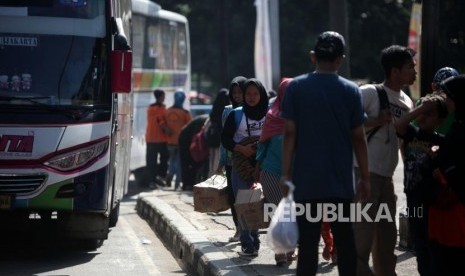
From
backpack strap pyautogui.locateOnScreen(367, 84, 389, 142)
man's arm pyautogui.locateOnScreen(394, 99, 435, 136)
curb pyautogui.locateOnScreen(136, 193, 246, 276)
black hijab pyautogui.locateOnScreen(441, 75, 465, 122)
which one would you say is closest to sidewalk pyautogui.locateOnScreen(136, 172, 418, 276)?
curb pyautogui.locateOnScreen(136, 193, 246, 276)

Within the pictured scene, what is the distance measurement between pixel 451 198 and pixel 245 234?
347 centimetres

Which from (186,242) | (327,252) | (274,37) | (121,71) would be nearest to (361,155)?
(327,252)

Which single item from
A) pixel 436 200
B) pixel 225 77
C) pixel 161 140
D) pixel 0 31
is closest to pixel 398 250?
pixel 436 200

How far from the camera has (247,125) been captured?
10500mm

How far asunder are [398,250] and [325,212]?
3604 mm

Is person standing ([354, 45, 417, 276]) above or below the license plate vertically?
above

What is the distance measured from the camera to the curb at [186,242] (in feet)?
Result: 31.3

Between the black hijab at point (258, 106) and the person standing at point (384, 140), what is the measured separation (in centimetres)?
246

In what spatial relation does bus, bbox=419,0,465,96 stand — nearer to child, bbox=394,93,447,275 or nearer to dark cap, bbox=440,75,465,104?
child, bbox=394,93,447,275

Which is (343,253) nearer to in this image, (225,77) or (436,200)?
(436,200)

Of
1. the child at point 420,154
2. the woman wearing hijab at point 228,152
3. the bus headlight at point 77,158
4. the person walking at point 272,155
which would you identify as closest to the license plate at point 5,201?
the bus headlight at point 77,158

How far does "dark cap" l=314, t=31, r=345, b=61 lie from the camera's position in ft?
22.9

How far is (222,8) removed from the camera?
1335 inches

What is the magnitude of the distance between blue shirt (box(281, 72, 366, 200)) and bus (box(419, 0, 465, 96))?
13.3ft
